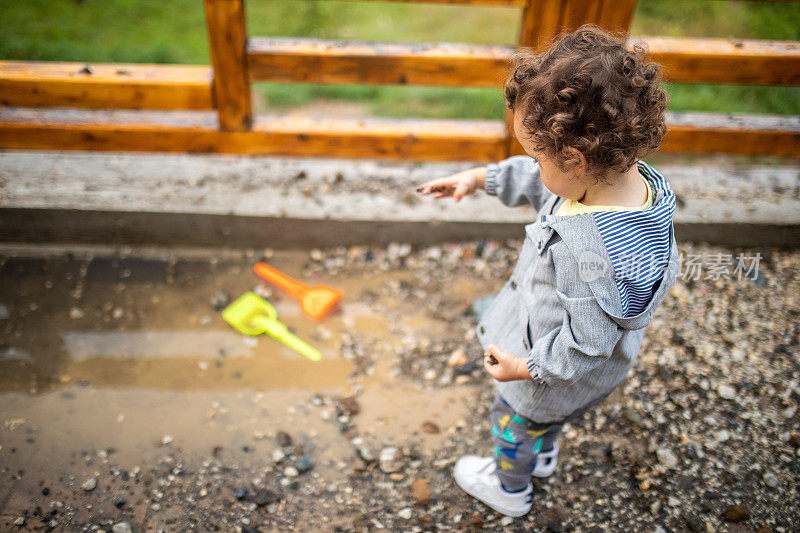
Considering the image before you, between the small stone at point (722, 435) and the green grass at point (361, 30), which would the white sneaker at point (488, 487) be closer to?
the small stone at point (722, 435)

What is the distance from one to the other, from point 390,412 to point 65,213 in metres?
1.62

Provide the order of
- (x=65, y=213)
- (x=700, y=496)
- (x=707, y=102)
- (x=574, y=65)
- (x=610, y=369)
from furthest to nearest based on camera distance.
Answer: (x=707, y=102) < (x=65, y=213) < (x=700, y=496) < (x=610, y=369) < (x=574, y=65)

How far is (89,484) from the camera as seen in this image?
180cm

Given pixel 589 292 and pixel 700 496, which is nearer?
pixel 589 292

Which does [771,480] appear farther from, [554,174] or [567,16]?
[567,16]

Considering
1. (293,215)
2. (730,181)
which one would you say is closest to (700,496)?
(730,181)

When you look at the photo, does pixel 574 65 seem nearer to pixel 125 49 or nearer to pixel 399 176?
pixel 399 176

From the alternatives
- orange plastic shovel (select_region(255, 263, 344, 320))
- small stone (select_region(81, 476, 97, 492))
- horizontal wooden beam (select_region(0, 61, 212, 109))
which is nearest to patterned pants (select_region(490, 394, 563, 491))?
orange plastic shovel (select_region(255, 263, 344, 320))

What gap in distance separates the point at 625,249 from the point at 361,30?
13.7 ft

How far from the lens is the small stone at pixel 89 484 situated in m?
1.79

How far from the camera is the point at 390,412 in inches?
81.5

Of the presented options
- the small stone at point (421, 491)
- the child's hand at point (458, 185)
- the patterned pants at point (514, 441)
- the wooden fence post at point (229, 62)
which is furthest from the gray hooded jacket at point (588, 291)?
the wooden fence post at point (229, 62)

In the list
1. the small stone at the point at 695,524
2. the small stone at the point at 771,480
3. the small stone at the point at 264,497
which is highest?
the small stone at the point at 771,480

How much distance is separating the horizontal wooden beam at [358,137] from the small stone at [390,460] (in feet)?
4.44
